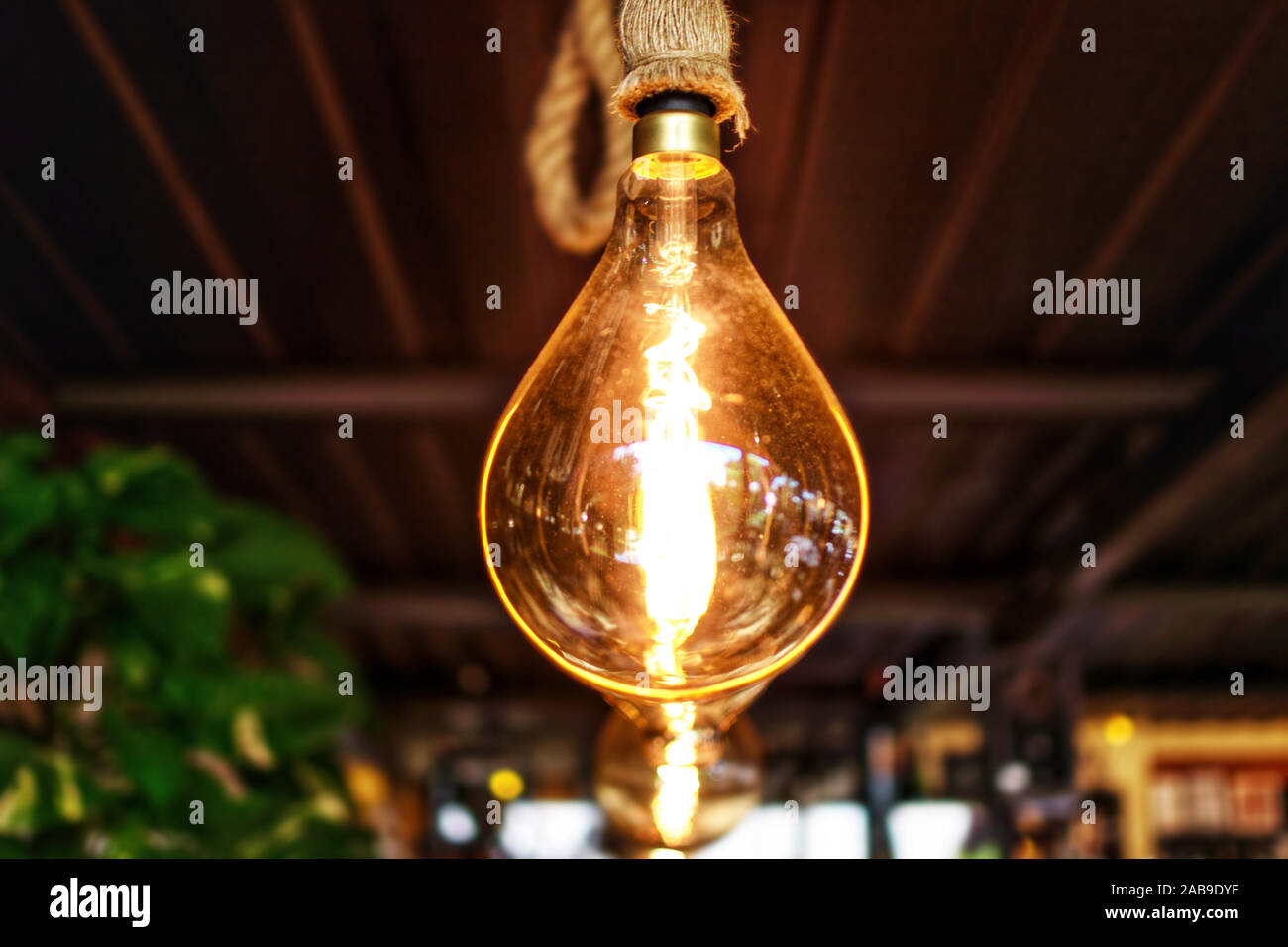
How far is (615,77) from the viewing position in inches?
39.1

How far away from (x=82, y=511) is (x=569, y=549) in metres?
1.14

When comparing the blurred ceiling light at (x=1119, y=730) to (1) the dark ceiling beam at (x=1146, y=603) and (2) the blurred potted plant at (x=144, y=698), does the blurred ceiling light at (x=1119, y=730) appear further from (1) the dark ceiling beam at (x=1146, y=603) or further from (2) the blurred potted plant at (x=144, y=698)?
(2) the blurred potted plant at (x=144, y=698)

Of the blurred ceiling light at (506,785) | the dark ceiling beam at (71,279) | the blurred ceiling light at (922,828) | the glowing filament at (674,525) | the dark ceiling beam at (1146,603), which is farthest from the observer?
the blurred ceiling light at (506,785)

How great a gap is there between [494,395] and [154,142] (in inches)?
36.2

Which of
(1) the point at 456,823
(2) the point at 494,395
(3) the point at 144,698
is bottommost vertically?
(1) the point at 456,823

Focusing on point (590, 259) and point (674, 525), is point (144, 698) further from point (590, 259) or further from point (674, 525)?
point (674, 525)

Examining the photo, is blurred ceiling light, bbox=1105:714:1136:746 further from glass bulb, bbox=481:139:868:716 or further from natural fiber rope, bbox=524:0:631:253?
glass bulb, bbox=481:139:868:716

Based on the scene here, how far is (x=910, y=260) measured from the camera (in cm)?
205

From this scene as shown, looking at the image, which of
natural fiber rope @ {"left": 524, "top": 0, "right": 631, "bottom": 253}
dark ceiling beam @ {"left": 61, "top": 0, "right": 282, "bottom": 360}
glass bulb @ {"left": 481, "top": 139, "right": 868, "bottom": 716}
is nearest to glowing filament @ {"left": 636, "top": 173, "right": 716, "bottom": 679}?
glass bulb @ {"left": 481, "top": 139, "right": 868, "bottom": 716}

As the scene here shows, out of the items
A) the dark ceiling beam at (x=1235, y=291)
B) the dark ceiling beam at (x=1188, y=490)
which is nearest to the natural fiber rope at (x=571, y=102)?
the dark ceiling beam at (x=1235, y=291)

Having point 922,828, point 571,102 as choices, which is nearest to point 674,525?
point 571,102

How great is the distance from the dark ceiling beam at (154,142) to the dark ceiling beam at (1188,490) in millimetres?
1877

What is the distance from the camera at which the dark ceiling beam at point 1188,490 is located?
2.32 metres
